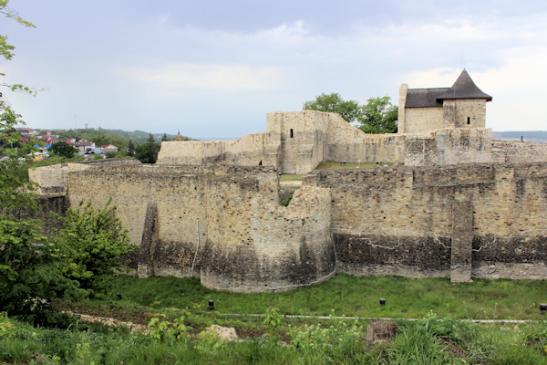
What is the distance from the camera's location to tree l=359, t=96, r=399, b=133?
54688 mm

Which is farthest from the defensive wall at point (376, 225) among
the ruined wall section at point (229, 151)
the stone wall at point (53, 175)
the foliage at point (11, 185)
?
the ruined wall section at point (229, 151)

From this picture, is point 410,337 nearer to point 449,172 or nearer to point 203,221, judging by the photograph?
point 449,172

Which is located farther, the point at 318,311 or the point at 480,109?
the point at 480,109

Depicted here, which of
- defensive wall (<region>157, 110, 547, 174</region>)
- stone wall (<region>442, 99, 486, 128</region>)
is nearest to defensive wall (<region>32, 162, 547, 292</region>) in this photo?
defensive wall (<region>157, 110, 547, 174</region>)

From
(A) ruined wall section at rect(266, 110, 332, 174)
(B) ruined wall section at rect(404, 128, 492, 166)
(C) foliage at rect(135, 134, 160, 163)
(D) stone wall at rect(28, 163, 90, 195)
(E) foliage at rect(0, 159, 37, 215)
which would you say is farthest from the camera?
(C) foliage at rect(135, 134, 160, 163)

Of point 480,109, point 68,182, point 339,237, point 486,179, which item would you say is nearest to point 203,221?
point 339,237

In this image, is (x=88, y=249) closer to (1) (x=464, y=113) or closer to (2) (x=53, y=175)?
(2) (x=53, y=175)

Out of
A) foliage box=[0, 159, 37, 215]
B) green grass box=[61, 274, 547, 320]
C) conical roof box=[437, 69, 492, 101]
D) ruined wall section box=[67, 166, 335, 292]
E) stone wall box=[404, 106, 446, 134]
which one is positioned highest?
conical roof box=[437, 69, 492, 101]

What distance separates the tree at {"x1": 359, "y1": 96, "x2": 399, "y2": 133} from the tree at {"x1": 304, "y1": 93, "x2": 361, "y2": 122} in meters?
1.62

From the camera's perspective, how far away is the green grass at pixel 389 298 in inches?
650

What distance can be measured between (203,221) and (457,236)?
10019mm

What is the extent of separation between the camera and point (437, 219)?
19.6 m

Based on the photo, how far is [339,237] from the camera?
20688 millimetres

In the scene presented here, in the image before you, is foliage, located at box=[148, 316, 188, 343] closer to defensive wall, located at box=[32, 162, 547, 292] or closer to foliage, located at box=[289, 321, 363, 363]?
foliage, located at box=[289, 321, 363, 363]
